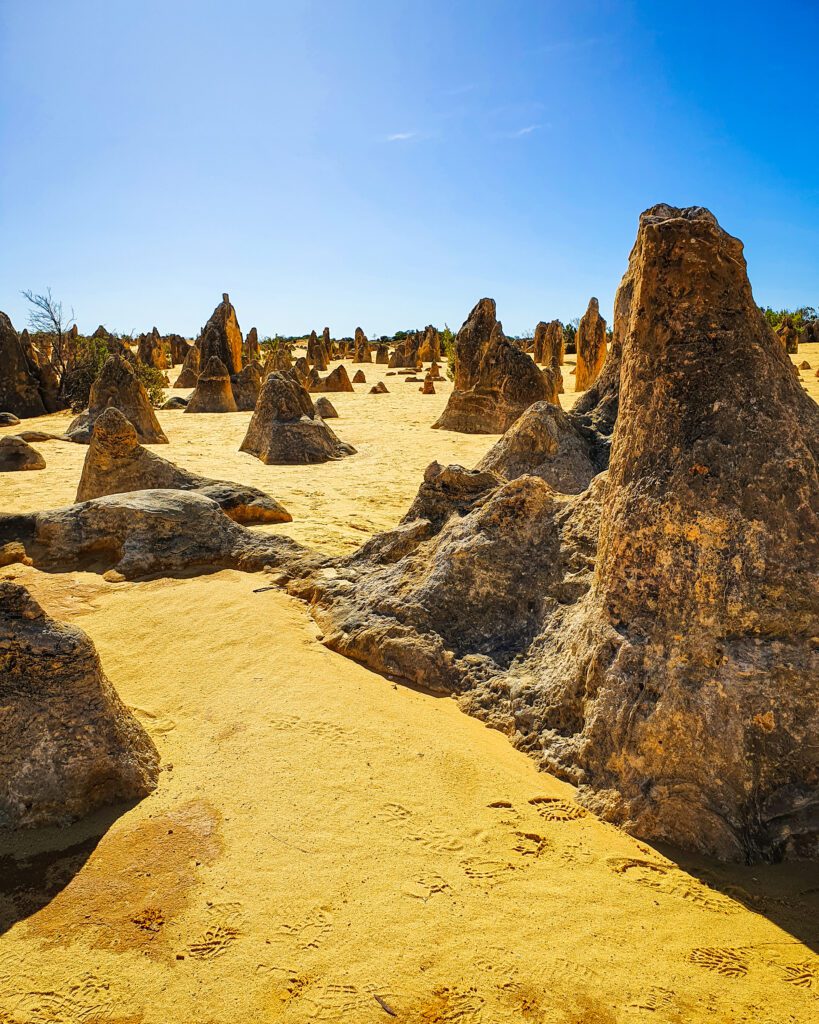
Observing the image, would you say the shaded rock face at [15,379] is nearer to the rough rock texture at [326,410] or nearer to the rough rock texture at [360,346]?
the rough rock texture at [326,410]

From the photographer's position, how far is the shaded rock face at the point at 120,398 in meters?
12.7

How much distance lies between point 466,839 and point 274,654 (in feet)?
5.63

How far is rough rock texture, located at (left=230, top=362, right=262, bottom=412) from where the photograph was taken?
19.2m

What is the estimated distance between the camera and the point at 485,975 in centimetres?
189

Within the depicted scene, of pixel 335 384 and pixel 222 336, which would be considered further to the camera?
pixel 335 384

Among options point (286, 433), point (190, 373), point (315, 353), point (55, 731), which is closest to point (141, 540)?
point (55, 731)

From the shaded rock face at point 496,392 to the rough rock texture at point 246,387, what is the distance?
21.2ft

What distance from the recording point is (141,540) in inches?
214

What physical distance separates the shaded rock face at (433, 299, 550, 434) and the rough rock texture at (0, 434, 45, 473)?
7.84 metres

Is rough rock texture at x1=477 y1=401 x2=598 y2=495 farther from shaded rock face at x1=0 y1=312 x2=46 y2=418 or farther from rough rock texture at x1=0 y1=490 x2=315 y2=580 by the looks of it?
shaded rock face at x1=0 y1=312 x2=46 y2=418

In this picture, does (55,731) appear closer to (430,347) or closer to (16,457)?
(16,457)

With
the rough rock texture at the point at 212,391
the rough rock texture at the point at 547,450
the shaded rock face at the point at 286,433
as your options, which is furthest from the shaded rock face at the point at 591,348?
the rough rock texture at the point at 547,450

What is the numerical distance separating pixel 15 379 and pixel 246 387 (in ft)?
18.3

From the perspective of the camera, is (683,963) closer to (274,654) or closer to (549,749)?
(549,749)
